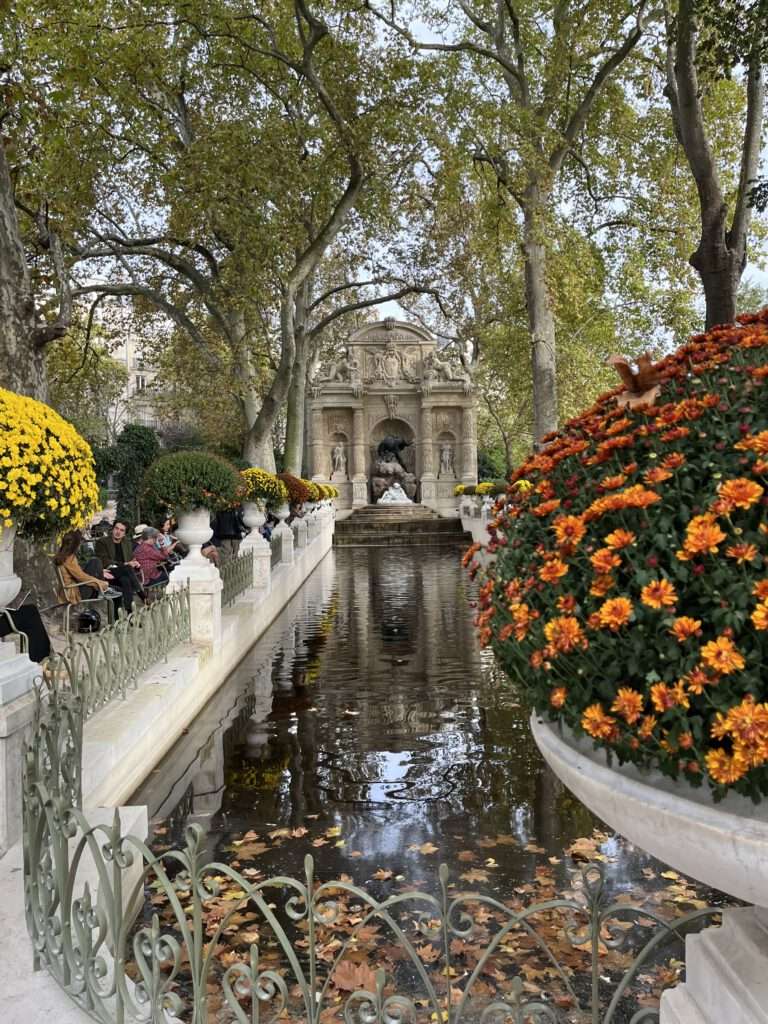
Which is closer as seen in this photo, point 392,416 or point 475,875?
point 475,875

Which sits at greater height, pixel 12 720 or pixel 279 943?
pixel 12 720

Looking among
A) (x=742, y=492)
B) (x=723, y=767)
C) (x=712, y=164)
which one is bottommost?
(x=723, y=767)

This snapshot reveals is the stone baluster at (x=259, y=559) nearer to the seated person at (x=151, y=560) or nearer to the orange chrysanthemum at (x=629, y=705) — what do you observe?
the seated person at (x=151, y=560)

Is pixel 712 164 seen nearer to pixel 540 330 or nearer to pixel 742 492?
pixel 540 330

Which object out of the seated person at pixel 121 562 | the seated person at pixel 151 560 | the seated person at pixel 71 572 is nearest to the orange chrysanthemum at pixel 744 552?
the seated person at pixel 71 572

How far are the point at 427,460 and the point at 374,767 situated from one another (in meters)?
34.0

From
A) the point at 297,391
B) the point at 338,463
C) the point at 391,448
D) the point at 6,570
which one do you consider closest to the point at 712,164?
the point at 6,570

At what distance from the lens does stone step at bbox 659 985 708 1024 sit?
6.72 ft

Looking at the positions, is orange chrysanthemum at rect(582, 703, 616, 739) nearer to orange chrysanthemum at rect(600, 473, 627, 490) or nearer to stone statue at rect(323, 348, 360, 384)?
orange chrysanthemum at rect(600, 473, 627, 490)

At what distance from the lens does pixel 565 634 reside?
Result: 1978 millimetres

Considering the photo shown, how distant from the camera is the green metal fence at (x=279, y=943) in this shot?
7.91ft

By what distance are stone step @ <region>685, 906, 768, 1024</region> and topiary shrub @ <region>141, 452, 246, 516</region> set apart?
853 cm

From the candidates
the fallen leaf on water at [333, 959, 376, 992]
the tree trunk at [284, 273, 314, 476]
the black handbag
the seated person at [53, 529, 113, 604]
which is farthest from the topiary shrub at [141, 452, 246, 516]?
the tree trunk at [284, 273, 314, 476]

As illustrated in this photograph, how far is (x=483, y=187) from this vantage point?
67.9ft
